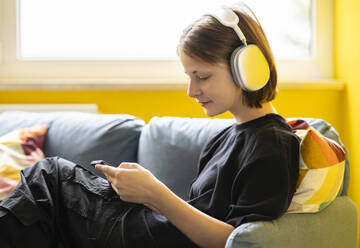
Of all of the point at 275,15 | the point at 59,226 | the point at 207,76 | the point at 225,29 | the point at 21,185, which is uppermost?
the point at 275,15

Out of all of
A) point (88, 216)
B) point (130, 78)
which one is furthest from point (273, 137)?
point (130, 78)

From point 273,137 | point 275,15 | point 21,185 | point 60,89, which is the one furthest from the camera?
point 275,15

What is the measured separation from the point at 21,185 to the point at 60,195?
117 millimetres

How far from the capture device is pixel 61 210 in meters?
1.44

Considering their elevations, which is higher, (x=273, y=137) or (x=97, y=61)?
(x=97, y=61)

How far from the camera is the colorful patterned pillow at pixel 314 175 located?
132 cm

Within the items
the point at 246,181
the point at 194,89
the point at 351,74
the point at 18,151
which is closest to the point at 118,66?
the point at 18,151

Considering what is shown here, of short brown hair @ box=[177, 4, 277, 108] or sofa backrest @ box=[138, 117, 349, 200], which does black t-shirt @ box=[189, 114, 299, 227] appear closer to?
short brown hair @ box=[177, 4, 277, 108]

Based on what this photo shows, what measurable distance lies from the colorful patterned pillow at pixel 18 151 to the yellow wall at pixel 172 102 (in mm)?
529

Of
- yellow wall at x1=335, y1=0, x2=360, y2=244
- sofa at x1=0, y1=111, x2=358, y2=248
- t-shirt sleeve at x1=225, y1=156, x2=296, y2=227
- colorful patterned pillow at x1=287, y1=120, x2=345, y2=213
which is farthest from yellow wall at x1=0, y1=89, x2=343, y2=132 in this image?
t-shirt sleeve at x1=225, y1=156, x2=296, y2=227

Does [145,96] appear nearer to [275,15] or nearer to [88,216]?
[275,15]

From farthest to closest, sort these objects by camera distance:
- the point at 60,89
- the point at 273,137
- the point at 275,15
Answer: the point at 275,15, the point at 60,89, the point at 273,137

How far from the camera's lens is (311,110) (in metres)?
2.46

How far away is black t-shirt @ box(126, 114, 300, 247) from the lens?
47.9 inches
